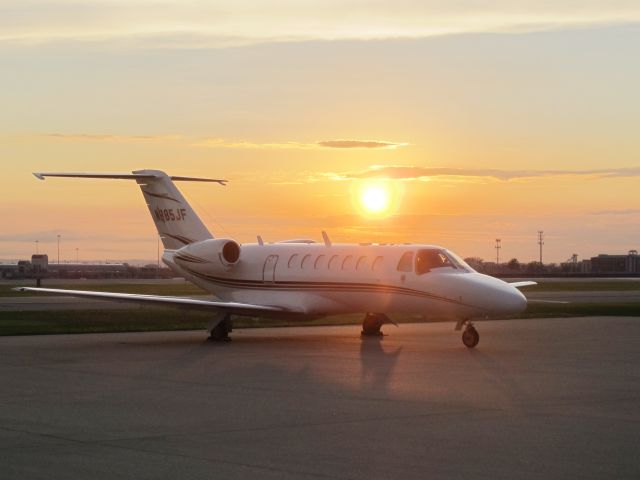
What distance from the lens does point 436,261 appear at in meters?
25.8

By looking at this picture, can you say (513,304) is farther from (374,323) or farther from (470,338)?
(374,323)

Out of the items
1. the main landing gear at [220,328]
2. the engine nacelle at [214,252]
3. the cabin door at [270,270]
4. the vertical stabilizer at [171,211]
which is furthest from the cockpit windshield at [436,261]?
the vertical stabilizer at [171,211]

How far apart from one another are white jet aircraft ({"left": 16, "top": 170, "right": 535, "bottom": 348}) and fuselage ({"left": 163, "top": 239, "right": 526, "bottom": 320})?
0.08 feet

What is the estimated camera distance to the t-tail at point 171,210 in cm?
3083

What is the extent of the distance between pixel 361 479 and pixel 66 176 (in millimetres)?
20855

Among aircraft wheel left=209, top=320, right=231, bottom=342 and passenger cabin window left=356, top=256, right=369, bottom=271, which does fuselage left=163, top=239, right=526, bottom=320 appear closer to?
passenger cabin window left=356, top=256, right=369, bottom=271

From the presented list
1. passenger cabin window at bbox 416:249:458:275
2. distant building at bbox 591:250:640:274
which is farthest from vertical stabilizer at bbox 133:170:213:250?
distant building at bbox 591:250:640:274

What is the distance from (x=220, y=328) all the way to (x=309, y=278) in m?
2.76

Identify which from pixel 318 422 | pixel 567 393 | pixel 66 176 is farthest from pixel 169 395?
pixel 66 176

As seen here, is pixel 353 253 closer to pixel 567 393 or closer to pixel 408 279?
pixel 408 279

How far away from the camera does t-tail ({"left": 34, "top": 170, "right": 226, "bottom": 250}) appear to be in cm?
3083

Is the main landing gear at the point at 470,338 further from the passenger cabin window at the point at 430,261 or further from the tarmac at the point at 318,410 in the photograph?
the passenger cabin window at the point at 430,261

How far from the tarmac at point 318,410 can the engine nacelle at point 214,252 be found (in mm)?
4766

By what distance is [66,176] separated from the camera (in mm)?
29031
